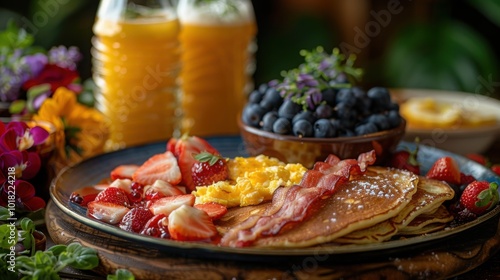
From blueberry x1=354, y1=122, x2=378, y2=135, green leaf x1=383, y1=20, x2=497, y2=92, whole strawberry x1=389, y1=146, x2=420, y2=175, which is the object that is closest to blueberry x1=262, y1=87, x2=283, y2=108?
blueberry x1=354, y1=122, x2=378, y2=135

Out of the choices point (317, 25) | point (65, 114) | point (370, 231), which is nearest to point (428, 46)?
point (317, 25)

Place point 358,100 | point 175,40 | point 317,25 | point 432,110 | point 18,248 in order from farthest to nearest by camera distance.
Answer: point 317,25 → point 432,110 → point 175,40 → point 358,100 → point 18,248

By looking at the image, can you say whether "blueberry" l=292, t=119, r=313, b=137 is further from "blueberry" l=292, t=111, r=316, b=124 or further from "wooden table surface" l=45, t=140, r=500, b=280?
"wooden table surface" l=45, t=140, r=500, b=280

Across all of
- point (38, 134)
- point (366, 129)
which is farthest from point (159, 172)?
point (366, 129)

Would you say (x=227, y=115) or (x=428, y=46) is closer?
(x=227, y=115)

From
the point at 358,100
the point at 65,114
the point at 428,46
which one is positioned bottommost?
the point at 428,46

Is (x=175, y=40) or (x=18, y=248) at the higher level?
(x=175, y=40)

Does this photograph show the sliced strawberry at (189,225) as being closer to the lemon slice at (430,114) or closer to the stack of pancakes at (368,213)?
the stack of pancakes at (368,213)

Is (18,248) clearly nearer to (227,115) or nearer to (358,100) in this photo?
(358,100)
